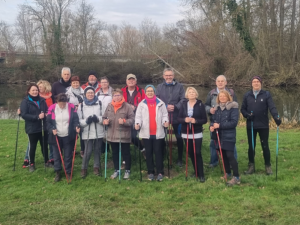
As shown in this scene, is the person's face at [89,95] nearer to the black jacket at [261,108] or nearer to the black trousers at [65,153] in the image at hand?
the black trousers at [65,153]

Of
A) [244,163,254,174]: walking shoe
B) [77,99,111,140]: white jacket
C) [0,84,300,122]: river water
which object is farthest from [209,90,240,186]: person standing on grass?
[0,84,300,122]: river water

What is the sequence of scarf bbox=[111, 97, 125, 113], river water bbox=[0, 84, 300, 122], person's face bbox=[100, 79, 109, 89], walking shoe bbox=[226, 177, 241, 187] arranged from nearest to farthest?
walking shoe bbox=[226, 177, 241, 187] → scarf bbox=[111, 97, 125, 113] → person's face bbox=[100, 79, 109, 89] → river water bbox=[0, 84, 300, 122]

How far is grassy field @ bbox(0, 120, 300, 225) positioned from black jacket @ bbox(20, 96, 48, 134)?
95 cm

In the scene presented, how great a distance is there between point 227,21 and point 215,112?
79.8 feet

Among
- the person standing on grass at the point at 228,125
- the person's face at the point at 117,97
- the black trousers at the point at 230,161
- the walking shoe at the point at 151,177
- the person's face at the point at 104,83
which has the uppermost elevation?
the person's face at the point at 104,83

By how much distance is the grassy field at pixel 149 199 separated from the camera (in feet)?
13.5

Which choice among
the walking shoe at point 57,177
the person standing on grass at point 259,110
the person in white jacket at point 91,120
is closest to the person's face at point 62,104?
the person in white jacket at point 91,120

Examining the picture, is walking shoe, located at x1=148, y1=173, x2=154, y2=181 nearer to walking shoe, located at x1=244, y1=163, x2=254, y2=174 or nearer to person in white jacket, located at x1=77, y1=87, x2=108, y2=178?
person in white jacket, located at x1=77, y1=87, x2=108, y2=178

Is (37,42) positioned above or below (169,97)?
above

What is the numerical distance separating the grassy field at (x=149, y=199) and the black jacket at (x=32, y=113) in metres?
0.95

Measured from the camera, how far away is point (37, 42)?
41.2m

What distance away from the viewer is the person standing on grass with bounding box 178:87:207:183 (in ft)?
18.0

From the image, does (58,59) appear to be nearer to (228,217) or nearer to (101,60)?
(101,60)

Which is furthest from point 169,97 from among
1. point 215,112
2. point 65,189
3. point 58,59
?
point 58,59
